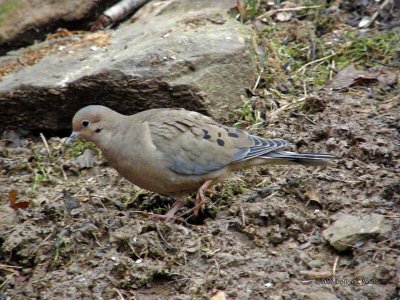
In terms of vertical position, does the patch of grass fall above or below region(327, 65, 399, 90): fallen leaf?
above

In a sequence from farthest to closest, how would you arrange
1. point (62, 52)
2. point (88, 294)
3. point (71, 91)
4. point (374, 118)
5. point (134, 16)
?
point (134, 16) < point (62, 52) < point (71, 91) < point (374, 118) < point (88, 294)

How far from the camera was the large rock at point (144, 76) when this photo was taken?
6344 mm

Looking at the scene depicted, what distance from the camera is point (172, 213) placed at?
5324mm

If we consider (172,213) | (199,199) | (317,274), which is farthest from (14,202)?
(317,274)

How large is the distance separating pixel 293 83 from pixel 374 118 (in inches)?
38.0

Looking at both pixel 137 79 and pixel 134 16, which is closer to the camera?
pixel 137 79

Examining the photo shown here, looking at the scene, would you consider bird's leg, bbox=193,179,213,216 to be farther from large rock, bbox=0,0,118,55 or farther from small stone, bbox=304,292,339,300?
large rock, bbox=0,0,118,55

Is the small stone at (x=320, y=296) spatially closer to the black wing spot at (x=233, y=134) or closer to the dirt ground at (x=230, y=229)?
the dirt ground at (x=230, y=229)

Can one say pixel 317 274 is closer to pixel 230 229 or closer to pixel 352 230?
pixel 352 230

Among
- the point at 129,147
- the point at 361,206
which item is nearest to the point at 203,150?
the point at 129,147

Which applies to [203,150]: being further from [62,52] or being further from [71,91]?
[62,52]

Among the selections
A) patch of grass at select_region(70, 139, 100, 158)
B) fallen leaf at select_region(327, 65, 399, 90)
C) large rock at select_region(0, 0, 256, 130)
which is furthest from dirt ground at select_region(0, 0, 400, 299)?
large rock at select_region(0, 0, 256, 130)

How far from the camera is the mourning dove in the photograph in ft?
17.3

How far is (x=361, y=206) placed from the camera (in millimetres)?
5098
